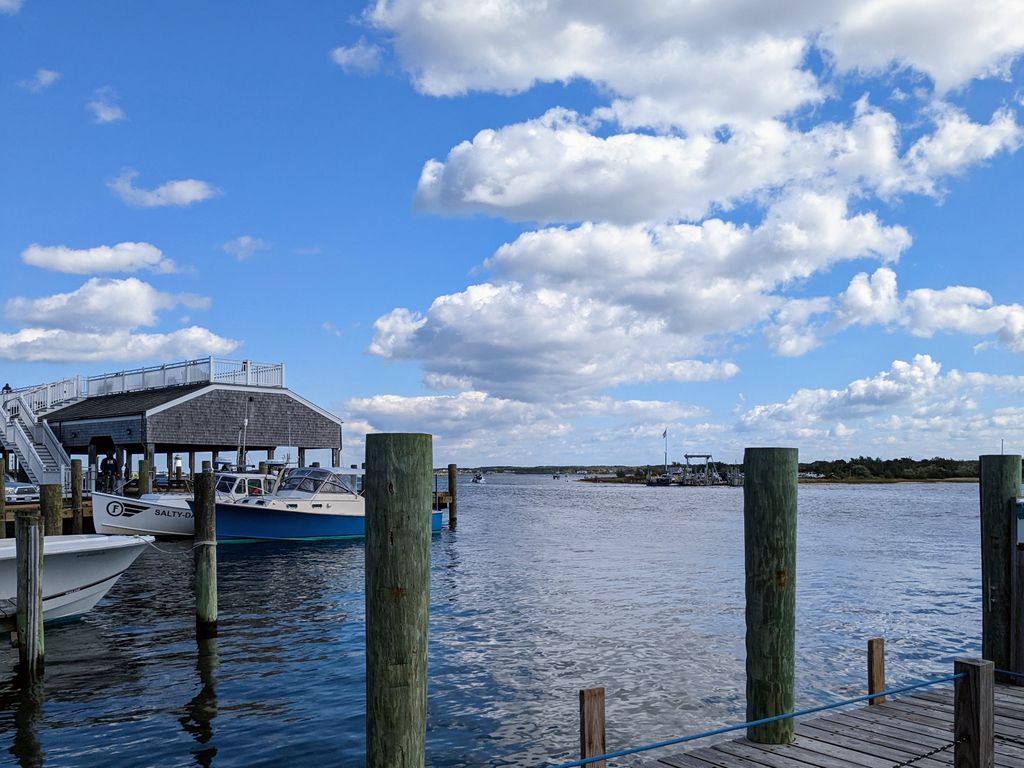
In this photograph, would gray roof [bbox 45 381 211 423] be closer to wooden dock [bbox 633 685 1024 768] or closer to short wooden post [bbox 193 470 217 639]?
short wooden post [bbox 193 470 217 639]

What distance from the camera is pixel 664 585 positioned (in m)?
23.7

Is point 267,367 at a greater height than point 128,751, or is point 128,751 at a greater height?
point 267,367

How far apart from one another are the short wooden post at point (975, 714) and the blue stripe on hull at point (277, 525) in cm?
2817

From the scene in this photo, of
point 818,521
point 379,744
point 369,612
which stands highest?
point 369,612

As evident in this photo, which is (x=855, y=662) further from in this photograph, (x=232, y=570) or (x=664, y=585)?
(x=232, y=570)

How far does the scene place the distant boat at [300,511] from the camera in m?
32.1

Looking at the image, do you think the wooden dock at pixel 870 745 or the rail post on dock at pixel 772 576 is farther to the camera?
the rail post on dock at pixel 772 576

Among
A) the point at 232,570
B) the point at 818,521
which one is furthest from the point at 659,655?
the point at 818,521

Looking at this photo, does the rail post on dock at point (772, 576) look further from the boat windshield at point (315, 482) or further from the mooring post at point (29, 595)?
the boat windshield at point (315, 482)

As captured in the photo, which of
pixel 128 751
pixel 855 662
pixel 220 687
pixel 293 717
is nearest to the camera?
pixel 128 751

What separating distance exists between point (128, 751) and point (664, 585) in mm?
16350

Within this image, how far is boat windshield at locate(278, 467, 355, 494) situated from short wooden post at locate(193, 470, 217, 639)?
18351mm

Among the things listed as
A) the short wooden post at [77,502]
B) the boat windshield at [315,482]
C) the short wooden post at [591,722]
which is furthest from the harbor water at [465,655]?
the boat windshield at [315,482]

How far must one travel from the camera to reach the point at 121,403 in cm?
4388
